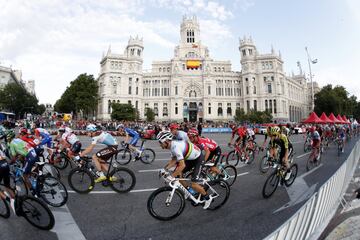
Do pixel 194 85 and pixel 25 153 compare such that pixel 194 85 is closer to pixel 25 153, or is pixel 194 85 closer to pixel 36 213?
pixel 25 153

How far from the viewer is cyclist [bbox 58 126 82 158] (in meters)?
8.45

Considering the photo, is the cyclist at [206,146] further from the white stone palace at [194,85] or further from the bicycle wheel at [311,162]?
the white stone palace at [194,85]

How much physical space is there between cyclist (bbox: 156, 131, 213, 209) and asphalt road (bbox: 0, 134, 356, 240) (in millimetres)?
588

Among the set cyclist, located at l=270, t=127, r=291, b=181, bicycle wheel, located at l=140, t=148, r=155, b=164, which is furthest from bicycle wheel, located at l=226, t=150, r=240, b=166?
bicycle wheel, located at l=140, t=148, r=155, b=164

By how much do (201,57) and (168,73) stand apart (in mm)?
14431

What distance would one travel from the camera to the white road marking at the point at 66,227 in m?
4.13

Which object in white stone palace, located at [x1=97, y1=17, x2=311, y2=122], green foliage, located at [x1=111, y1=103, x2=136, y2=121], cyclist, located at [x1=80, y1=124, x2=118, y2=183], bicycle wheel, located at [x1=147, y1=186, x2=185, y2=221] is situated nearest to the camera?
bicycle wheel, located at [x1=147, y1=186, x2=185, y2=221]

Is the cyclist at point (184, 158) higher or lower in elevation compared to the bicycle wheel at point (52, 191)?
higher

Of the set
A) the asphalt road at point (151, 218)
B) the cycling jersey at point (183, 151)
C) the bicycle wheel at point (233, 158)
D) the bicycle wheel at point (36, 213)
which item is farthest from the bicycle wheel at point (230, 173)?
the bicycle wheel at point (36, 213)

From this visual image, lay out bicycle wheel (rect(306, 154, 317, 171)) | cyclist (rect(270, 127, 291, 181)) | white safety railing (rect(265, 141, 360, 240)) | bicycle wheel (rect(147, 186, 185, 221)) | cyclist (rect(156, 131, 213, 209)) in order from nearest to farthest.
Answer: white safety railing (rect(265, 141, 360, 240))
bicycle wheel (rect(147, 186, 185, 221))
cyclist (rect(156, 131, 213, 209))
cyclist (rect(270, 127, 291, 181))
bicycle wheel (rect(306, 154, 317, 171))

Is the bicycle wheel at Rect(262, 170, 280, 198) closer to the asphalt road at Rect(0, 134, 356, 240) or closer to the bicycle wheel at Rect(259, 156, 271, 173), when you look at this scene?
the asphalt road at Rect(0, 134, 356, 240)

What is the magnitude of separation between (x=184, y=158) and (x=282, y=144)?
4072 millimetres

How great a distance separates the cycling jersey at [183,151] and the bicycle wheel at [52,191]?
2.90 m

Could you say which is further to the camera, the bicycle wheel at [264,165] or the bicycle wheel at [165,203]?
the bicycle wheel at [264,165]
